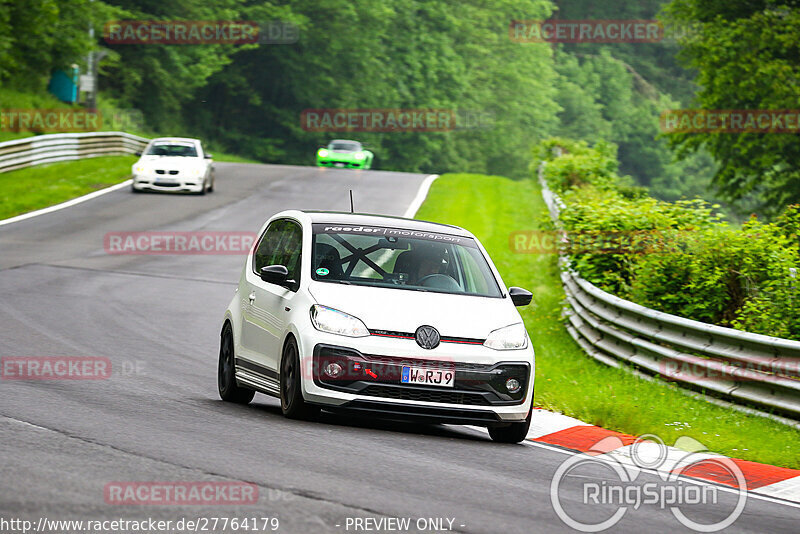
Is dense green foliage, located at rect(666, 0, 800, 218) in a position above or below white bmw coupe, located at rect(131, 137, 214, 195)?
above

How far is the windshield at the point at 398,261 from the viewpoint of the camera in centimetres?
970

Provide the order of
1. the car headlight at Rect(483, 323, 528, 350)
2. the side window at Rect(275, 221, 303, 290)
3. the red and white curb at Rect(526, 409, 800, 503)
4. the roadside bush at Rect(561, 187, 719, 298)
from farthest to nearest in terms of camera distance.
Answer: the roadside bush at Rect(561, 187, 719, 298) → the side window at Rect(275, 221, 303, 290) → the car headlight at Rect(483, 323, 528, 350) → the red and white curb at Rect(526, 409, 800, 503)

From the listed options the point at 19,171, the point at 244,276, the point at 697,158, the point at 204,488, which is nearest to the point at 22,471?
the point at 204,488

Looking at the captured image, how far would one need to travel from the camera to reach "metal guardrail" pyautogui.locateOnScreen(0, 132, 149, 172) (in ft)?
111

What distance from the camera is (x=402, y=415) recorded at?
8.84 m

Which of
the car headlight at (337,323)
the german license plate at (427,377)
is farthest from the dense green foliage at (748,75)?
the car headlight at (337,323)

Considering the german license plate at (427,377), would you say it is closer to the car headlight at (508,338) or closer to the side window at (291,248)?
the car headlight at (508,338)

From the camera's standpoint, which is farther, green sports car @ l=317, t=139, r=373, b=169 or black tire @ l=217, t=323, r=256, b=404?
green sports car @ l=317, t=139, r=373, b=169

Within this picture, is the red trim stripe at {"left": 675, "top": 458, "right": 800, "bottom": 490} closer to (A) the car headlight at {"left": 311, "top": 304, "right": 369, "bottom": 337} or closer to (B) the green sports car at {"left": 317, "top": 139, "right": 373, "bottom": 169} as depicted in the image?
(A) the car headlight at {"left": 311, "top": 304, "right": 369, "bottom": 337}

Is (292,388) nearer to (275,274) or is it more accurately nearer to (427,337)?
(275,274)

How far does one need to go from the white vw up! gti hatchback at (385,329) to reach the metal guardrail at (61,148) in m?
25.3

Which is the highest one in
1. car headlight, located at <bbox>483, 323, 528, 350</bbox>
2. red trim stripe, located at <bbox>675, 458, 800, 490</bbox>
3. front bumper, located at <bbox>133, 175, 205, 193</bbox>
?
car headlight, located at <bbox>483, 323, 528, 350</bbox>

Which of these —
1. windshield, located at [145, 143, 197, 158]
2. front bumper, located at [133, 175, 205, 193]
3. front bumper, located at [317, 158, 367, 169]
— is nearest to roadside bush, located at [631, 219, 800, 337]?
front bumper, located at [133, 175, 205, 193]

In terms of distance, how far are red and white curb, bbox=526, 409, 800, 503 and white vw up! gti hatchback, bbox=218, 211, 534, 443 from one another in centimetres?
58
